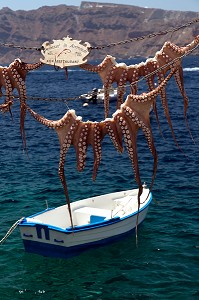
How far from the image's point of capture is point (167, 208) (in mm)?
26125

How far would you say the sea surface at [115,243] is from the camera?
18.5 meters

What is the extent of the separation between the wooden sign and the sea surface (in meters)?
10.1

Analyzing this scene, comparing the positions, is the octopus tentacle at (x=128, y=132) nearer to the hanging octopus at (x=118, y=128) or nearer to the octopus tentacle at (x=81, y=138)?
the hanging octopus at (x=118, y=128)

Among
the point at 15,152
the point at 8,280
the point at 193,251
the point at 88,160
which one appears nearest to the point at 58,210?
the point at 8,280

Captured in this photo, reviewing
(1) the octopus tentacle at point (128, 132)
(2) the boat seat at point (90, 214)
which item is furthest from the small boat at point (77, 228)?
(1) the octopus tentacle at point (128, 132)

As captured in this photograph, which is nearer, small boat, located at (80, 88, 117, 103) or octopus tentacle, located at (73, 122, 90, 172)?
octopus tentacle, located at (73, 122, 90, 172)

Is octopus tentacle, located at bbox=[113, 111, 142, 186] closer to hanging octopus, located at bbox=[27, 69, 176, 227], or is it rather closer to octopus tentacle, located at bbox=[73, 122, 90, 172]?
hanging octopus, located at bbox=[27, 69, 176, 227]

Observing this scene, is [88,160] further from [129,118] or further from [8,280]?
[129,118]

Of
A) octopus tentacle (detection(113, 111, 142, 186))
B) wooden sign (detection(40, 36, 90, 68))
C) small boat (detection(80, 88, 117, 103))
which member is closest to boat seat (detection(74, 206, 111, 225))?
small boat (detection(80, 88, 117, 103))

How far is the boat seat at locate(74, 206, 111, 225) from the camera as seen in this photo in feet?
77.3

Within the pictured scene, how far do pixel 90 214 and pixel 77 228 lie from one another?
308 cm

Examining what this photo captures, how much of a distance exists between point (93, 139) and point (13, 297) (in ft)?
31.4

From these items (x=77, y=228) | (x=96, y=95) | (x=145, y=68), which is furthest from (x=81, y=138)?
(x=77, y=228)

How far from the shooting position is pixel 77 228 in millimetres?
20734
